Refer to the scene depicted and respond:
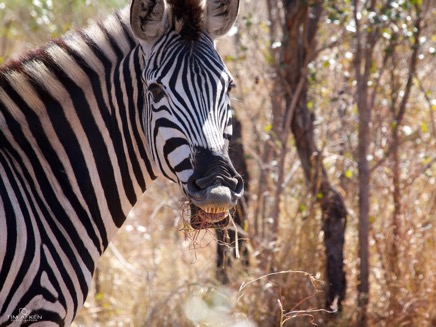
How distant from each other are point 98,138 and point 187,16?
0.78 meters

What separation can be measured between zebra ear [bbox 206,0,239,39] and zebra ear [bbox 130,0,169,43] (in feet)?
0.86

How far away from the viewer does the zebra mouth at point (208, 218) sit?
3115 millimetres

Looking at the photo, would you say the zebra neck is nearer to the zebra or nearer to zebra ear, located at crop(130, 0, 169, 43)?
the zebra

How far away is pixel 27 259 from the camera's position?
3.04 metres

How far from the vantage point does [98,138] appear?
3467 mm

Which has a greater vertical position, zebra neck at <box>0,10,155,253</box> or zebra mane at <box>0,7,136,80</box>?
zebra mane at <box>0,7,136,80</box>

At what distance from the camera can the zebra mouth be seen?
10.2ft

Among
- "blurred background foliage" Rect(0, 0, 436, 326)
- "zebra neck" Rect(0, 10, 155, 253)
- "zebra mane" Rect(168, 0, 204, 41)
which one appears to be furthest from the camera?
"blurred background foliage" Rect(0, 0, 436, 326)

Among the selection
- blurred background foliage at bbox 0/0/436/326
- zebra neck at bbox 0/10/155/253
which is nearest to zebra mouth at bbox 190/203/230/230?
zebra neck at bbox 0/10/155/253

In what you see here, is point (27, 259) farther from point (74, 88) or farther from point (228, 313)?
point (228, 313)

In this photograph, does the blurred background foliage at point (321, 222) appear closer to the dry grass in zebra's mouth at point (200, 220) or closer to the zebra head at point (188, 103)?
the dry grass in zebra's mouth at point (200, 220)

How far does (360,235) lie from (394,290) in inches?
22.8

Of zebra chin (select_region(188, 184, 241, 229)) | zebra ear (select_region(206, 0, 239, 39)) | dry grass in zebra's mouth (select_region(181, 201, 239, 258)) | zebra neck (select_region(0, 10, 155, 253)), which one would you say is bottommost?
dry grass in zebra's mouth (select_region(181, 201, 239, 258))

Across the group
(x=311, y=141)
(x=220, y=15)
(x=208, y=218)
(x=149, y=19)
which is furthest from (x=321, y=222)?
(x=149, y=19)
